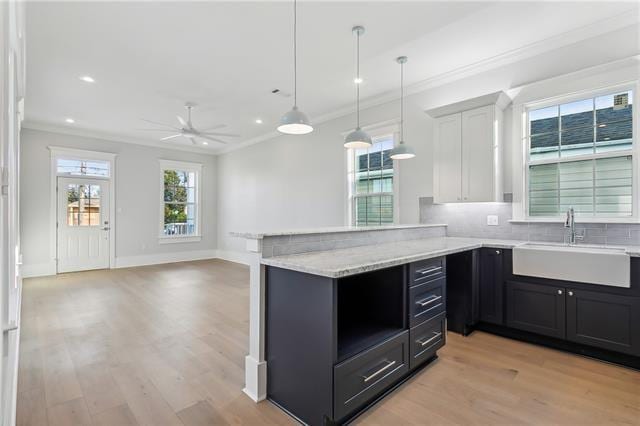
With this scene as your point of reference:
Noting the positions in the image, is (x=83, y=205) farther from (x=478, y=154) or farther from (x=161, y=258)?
(x=478, y=154)

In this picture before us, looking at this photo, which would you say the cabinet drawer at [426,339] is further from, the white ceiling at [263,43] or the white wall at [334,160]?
the white ceiling at [263,43]

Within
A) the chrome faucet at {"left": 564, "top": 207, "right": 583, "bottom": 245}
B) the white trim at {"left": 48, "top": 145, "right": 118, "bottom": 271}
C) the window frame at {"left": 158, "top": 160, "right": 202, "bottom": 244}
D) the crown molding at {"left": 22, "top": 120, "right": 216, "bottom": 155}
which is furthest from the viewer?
the window frame at {"left": 158, "top": 160, "right": 202, "bottom": 244}

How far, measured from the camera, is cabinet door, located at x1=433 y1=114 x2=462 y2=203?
3748 mm

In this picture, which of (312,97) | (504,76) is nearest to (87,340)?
(312,97)

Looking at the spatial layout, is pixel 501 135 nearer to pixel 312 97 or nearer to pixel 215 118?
pixel 312 97

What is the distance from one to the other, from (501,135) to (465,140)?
0.38 meters

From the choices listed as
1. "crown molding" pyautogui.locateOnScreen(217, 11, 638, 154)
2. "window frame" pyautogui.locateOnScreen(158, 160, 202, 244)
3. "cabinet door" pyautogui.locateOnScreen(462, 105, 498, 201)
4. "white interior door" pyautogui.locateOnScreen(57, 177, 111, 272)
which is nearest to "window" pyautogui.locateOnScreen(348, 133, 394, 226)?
"crown molding" pyautogui.locateOnScreen(217, 11, 638, 154)

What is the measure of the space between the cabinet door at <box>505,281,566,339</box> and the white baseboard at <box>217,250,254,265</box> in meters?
5.70

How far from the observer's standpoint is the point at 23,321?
359 cm

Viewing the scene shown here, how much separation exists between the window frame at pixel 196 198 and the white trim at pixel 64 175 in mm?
995

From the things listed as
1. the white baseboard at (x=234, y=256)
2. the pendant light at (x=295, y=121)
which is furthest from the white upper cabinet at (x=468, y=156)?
the white baseboard at (x=234, y=256)

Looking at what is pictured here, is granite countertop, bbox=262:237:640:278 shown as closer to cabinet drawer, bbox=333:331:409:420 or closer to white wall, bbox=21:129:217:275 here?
cabinet drawer, bbox=333:331:409:420

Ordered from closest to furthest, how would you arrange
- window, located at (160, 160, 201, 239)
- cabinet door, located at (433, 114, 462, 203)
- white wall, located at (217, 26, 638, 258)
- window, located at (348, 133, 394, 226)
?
white wall, located at (217, 26, 638, 258) → cabinet door, located at (433, 114, 462, 203) → window, located at (348, 133, 394, 226) → window, located at (160, 160, 201, 239)

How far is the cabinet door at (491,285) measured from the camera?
3.11 m
